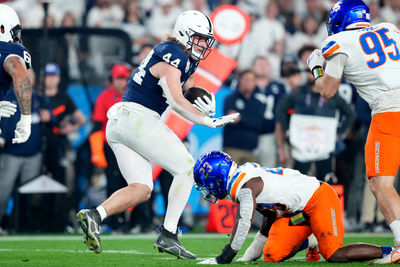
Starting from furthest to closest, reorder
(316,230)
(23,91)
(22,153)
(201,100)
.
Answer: (22,153) → (23,91) → (201,100) → (316,230)

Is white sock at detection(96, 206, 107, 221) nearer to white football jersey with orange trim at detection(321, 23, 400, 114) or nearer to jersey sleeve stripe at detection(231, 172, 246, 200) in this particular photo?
jersey sleeve stripe at detection(231, 172, 246, 200)

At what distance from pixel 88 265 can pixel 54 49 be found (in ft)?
19.0

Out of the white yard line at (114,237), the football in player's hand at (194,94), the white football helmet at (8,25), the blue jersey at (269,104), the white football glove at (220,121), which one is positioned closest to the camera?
the white football glove at (220,121)

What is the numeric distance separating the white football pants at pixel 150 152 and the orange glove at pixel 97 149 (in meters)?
3.62

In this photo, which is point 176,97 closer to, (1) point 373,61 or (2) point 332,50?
(2) point 332,50

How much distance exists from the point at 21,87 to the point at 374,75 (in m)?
2.76

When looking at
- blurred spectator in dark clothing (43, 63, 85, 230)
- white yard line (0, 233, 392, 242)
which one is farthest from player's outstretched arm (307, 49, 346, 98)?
blurred spectator in dark clothing (43, 63, 85, 230)

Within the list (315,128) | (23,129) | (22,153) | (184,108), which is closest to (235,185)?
(184,108)

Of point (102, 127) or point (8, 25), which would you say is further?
point (102, 127)

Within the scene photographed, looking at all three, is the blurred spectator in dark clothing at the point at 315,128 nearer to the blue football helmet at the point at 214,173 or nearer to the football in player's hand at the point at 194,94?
the football in player's hand at the point at 194,94

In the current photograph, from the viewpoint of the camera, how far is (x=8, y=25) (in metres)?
6.65

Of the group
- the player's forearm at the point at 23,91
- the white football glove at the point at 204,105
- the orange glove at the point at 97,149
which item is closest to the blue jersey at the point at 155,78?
the white football glove at the point at 204,105

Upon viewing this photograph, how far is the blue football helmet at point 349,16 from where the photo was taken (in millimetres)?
6133

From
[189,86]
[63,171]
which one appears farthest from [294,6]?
[189,86]
